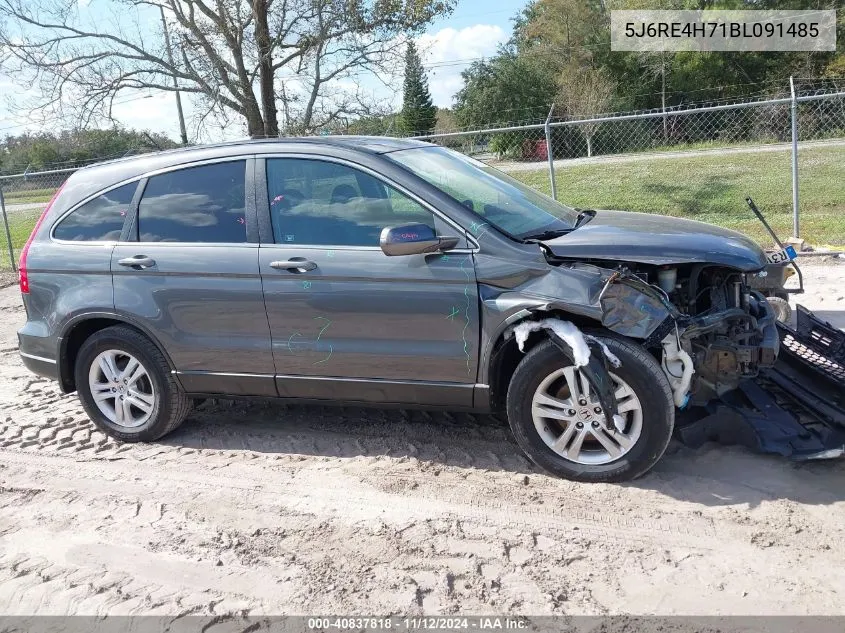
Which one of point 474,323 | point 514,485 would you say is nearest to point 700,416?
point 514,485

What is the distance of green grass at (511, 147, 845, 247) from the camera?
Result: 12.2m

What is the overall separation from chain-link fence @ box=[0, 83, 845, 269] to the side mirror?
26.8 ft

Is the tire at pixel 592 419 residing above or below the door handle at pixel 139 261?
below

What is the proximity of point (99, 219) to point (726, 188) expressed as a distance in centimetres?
1354

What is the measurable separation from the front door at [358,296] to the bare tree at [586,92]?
23237 mm

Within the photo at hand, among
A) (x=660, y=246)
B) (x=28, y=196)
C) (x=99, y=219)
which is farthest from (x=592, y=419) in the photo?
(x=28, y=196)

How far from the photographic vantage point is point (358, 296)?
4.17 metres

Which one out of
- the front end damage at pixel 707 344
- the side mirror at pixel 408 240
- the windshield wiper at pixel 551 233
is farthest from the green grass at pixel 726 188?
the side mirror at pixel 408 240

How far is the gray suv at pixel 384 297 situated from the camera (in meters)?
3.80

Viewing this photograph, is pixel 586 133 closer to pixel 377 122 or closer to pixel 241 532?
pixel 377 122

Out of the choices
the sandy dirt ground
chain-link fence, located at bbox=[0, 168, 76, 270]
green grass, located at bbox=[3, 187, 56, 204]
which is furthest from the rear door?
green grass, located at bbox=[3, 187, 56, 204]

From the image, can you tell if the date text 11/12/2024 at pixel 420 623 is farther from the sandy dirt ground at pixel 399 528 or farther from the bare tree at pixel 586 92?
the bare tree at pixel 586 92

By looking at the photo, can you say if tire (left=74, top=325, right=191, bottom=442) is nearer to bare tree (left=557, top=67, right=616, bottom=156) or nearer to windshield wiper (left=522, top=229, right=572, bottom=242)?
windshield wiper (left=522, top=229, right=572, bottom=242)

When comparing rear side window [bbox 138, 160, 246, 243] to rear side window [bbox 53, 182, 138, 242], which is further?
rear side window [bbox 53, 182, 138, 242]
